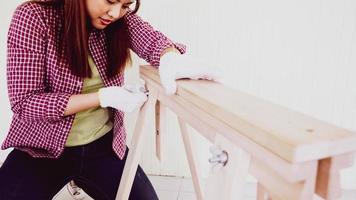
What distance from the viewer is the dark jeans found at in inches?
37.4

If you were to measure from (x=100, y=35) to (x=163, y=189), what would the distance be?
0.92m

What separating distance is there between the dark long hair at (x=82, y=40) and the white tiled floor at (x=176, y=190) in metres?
0.80

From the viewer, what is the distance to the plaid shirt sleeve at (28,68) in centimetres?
86

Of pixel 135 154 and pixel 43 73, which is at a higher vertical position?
pixel 43 73

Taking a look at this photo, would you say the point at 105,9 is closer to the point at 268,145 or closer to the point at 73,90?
the point at 73,90

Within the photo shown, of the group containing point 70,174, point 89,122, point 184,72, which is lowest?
point 70,174

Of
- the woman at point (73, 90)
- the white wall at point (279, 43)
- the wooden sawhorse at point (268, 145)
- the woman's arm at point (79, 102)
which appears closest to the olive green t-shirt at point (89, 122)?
the woman at point (73, 90)

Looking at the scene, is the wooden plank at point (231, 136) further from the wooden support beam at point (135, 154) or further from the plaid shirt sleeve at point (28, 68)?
the plaid shirt sleeve at point (28, 68)

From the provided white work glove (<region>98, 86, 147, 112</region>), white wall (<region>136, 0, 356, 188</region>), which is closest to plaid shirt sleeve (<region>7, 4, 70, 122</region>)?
white work glove (<region>98, 86, 147, 112</region>)

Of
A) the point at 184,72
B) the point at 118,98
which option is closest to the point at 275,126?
the point at 184,72

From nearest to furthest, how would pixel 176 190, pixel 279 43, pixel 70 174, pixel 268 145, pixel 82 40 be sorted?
pixel 268 145 < pixel 82 40 < pixel 70 174 < pixel 279 43 < pixel 176 190

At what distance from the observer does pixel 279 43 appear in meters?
1.49

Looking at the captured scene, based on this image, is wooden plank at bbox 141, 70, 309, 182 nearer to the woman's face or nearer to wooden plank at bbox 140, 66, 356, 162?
wooden plank at bbox 140, 66, 356, 162

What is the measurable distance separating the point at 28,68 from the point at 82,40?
165 millimetres
